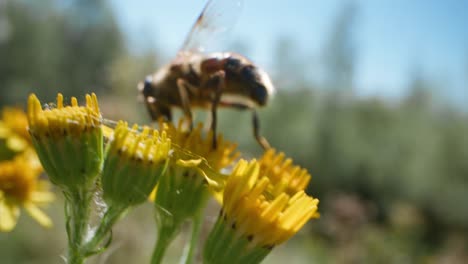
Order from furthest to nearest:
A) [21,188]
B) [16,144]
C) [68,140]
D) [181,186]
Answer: [16,144] < [21,188] < [181,186] < [68,140]

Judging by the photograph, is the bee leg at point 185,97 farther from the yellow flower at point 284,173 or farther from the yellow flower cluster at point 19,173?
the yellow flower cluster at point 19,173

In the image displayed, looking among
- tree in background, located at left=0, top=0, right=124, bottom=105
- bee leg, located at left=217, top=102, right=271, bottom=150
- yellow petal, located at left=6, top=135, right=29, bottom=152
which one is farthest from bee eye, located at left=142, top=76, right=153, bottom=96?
tree in background, located at left=0, top=0, right=124, bottom=105

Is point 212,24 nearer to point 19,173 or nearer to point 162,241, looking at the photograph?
point 162,241

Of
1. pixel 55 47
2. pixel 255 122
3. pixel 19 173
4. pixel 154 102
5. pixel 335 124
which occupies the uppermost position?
pixel 335 124

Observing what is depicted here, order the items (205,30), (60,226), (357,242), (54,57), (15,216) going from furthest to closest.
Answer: (54,57)
(357,242)
(60,226)
(15,216)
(205,30)

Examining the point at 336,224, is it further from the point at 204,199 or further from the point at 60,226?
the point at 204,199

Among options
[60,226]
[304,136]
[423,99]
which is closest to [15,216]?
[60,226]

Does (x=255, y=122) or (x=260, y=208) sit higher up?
(x=255, y=122)

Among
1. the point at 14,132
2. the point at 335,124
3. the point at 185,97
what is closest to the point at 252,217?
the point at 185,97
